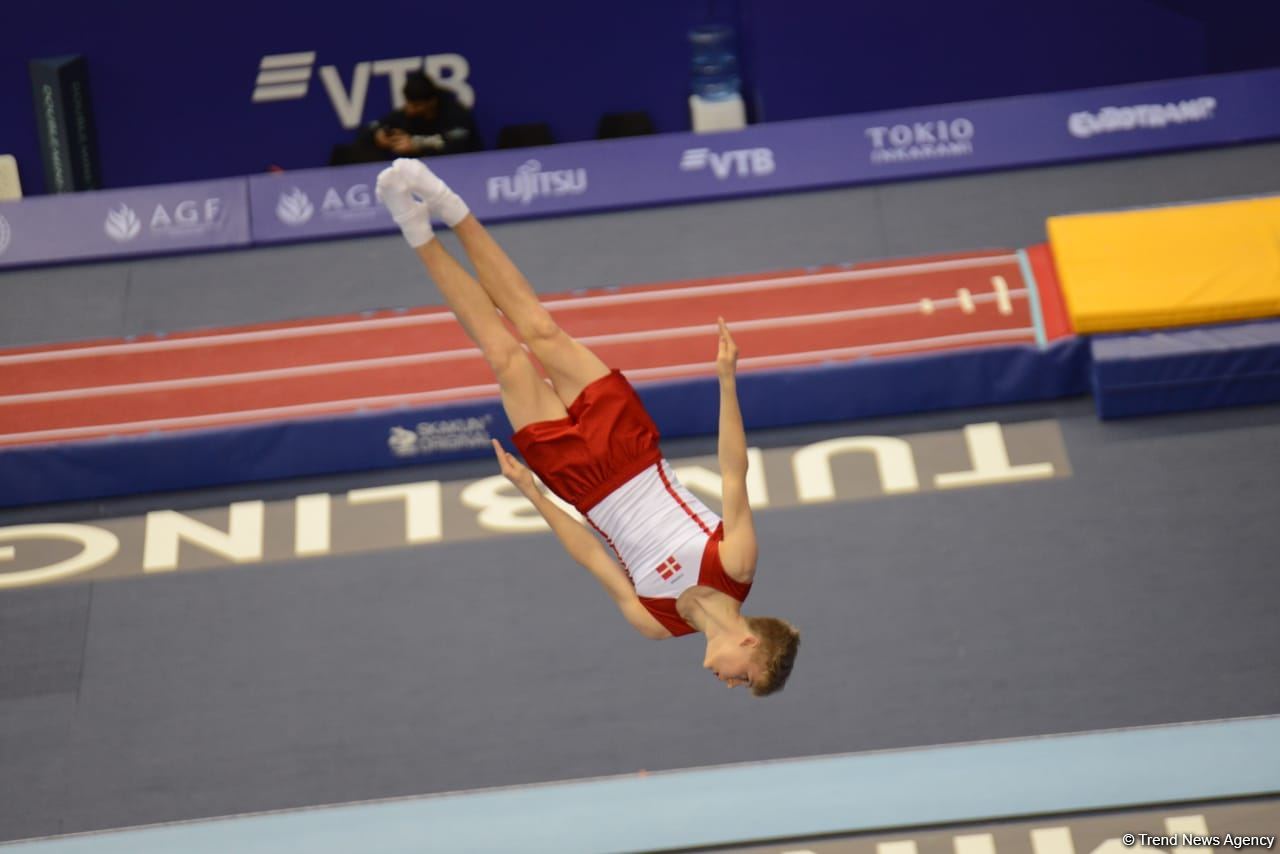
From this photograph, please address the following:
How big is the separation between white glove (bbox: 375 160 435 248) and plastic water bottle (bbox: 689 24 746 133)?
405 centimetres

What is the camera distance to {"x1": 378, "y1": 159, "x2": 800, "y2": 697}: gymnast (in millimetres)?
5098

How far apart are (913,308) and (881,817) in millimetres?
2783

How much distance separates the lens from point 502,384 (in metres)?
5.34

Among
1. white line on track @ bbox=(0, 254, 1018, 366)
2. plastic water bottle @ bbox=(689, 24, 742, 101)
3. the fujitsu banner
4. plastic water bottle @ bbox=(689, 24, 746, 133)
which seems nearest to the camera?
white line on track @ bbox=(0, 254, 1018, 366)

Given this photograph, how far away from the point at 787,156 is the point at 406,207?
12.7 feet

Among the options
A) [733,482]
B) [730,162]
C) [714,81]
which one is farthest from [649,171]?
[733,482]

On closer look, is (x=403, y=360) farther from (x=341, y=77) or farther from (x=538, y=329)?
(x=538, y=329)

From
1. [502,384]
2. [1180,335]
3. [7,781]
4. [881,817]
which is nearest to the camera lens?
[502,384]

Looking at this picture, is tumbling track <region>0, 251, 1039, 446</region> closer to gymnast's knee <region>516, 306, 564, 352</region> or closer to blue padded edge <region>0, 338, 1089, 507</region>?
blue padded edge <region>0, 338, 1089, 507</region>

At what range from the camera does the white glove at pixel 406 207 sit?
5.12 metres

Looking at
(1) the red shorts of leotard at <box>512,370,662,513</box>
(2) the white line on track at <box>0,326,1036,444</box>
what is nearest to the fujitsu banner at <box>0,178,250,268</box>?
(2) the white line on track at <box>0,326,1036,444</box>

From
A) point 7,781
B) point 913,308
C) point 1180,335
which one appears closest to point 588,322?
point 913,308

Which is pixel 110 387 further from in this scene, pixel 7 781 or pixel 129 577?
pixel 7 781
